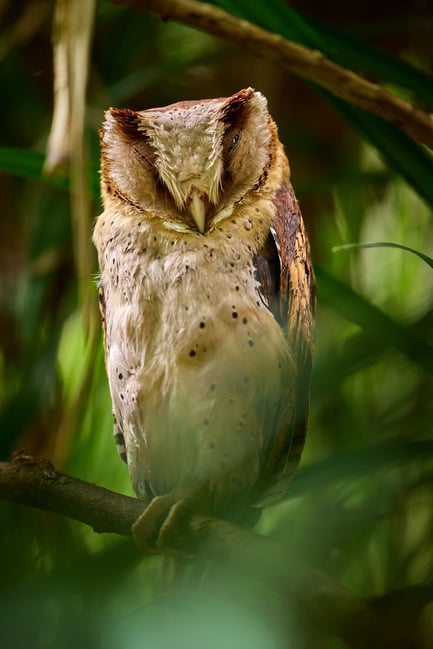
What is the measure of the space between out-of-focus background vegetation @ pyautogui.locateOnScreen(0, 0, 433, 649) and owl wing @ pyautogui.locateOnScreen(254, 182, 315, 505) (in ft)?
0.18

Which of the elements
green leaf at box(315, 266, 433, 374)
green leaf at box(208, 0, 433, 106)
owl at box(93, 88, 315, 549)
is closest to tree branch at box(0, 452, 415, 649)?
owl at box(93, 88, 315, 549)

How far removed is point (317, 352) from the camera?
1.38 meters

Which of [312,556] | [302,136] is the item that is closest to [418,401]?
[312,556]

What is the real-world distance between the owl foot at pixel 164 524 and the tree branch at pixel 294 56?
0.63m

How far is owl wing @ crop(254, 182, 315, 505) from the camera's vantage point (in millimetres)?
1339

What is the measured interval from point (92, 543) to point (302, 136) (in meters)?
1.31

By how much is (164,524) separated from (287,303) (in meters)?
0.41

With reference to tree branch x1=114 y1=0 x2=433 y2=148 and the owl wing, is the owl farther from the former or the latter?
tree branch x1=114 y1=0 x2=433 y2=148

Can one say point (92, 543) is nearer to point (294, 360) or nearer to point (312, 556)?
point (294, 360)

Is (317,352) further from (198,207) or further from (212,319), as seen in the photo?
(198,207)

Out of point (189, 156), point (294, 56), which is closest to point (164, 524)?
point (189, 156)

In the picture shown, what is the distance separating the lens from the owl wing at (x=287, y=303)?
1.34 metres

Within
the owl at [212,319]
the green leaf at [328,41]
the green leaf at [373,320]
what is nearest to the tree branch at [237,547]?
the owl at [212,319]

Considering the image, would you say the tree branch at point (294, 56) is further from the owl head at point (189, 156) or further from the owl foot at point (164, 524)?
the owl foot at point (164, 524)
